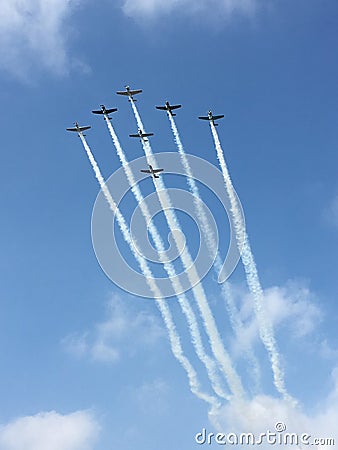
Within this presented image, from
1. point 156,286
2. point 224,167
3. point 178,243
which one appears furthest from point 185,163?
point 156,286

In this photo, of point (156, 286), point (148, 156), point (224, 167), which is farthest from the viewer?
point (148, 156)

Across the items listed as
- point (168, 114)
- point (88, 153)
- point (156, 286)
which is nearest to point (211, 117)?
point (168, 114)

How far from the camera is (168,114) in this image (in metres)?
Result: 122

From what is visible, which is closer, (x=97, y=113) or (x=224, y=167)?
(x=224, y=167)

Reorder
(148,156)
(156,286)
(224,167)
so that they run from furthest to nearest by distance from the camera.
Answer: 1. (148,156)
2. (224,167)
3. (156,286)

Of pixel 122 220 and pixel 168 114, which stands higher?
pixel 168 114

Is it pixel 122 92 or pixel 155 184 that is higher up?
pixel 122 92

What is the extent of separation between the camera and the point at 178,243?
343 feet

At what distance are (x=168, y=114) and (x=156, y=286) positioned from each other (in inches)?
1502

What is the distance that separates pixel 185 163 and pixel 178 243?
14870 millimetres

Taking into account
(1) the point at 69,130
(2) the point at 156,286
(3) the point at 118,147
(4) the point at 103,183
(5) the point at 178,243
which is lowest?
(2) the point at 156,286

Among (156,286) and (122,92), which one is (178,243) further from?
(122,92)

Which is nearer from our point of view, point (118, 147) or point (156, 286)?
point (156, 286)

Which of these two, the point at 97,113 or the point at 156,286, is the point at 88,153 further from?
the point at 156,286
